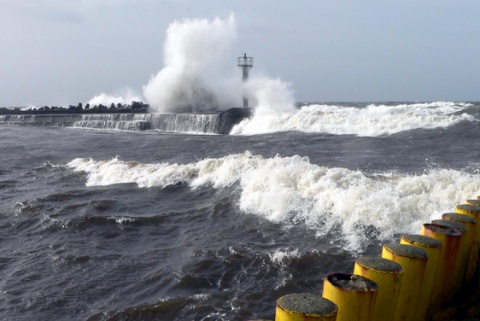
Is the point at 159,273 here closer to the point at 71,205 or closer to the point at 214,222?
the point at 214,222

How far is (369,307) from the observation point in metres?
2.60

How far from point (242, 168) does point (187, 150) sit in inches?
269

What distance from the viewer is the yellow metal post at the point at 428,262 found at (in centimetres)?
336

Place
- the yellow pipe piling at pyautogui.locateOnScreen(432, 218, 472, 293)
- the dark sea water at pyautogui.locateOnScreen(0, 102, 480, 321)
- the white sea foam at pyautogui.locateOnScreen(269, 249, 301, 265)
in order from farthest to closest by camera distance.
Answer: the white sea foam at pyautogui.locateOnScreen(269, 249, 301, 265)
the dark sea water at pyautogui.locateOnScreen(0, 102, 480, 321)
the yellow pipe piling at pyautogui.locateOnScreen(432, 218, 472, 293)

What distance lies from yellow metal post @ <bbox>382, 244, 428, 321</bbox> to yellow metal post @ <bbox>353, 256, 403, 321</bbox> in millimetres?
209

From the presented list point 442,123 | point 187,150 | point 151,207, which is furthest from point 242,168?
point 442,123

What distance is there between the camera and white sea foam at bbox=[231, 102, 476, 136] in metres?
22.9

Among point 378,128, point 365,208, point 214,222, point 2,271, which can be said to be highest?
point 378,128

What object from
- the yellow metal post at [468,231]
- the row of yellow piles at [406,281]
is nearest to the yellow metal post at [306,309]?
the row of yellow piles at [406,281]

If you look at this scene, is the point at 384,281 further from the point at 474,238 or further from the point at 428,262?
the point at 474,238

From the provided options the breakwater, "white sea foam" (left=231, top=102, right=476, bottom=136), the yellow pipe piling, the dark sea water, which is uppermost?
"white sea foam" (left=231, top=102, right=476, bottom=136)

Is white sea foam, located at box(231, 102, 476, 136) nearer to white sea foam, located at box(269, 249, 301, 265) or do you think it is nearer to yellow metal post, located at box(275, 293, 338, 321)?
white sea foam, located at box(269, 249, 301, 265)

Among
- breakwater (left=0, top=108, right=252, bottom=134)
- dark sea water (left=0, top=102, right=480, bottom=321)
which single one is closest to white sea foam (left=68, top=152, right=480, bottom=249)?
dark sea water (left=0, top=102, right=480, bottom=321)

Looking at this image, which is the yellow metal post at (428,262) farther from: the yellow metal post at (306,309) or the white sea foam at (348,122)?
the white sea foam at (348,122)
